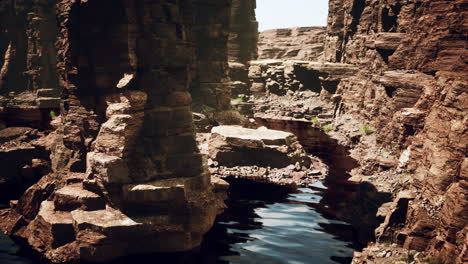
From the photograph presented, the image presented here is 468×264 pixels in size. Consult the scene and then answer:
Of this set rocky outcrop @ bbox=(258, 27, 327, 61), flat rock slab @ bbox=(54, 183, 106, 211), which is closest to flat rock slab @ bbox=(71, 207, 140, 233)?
flat rock slab @ bbox=(54, 183, 106, 211)

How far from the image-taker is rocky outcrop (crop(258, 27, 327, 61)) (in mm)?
55250

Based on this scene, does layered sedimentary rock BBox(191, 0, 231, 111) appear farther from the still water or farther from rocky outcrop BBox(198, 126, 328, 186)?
the still water

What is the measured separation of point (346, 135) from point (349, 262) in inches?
782

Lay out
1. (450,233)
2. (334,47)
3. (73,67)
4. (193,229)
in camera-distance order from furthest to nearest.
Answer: (334,47) → (73,67) → (193,229) → (450,233)

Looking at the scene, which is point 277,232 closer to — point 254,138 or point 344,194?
point 344,194

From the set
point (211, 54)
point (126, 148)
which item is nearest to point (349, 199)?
point (126, 148)

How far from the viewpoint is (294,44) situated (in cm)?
5838

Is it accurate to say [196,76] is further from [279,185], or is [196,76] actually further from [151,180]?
[151,180]

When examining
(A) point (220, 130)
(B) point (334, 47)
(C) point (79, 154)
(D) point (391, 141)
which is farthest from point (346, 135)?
(C) point (79, 154)

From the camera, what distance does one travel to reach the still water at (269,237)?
11.8 m

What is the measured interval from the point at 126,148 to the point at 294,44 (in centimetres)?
5011

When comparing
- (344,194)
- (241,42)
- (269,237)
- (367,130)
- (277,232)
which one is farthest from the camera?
(241,42)

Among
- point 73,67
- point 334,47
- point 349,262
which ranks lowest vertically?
point 349,262

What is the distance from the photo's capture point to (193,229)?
12375 mm
